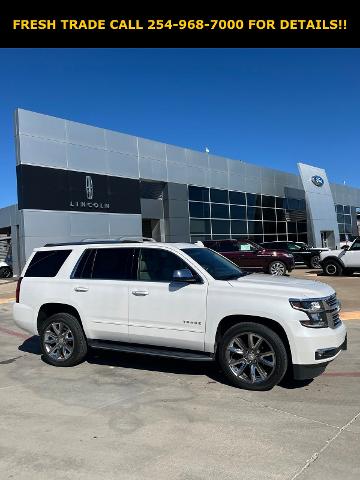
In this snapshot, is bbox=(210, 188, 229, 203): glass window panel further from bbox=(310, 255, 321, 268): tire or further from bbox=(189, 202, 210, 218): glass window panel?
bbox=(310, 255, 321, 268): tire

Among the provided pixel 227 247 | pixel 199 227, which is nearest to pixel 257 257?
pixel 227 247

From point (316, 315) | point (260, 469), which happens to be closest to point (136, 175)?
point (316, 315)

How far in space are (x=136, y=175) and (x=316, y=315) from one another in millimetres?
22908

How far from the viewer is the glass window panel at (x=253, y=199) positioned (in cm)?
3575

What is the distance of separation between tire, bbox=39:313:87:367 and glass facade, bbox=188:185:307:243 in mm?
23562

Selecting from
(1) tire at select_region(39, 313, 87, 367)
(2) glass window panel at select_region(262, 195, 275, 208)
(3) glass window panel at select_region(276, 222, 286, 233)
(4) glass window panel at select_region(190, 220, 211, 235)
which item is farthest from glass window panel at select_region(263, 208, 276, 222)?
(1) tire at select_region(39, 313, 87, 367)

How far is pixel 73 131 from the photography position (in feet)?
78.7

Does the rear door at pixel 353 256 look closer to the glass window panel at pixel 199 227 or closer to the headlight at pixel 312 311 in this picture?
the glass window panel at pixel 199 227

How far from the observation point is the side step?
5.65 meters

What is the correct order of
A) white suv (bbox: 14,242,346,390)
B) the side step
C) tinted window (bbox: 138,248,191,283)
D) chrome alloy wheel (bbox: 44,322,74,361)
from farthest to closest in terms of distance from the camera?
chrome alloy wheel (bbox: 44,322,74,361) → tinted window (bbox: 138,248,191,283) → the side step → white suv (bbox: 14,242,346,390)

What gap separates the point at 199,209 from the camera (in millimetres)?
31203

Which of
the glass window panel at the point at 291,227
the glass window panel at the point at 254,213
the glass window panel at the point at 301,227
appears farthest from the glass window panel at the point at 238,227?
the glass window panel at the point at 301,227

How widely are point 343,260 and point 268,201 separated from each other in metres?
18.7

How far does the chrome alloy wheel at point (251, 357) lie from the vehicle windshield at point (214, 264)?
0.87 m
